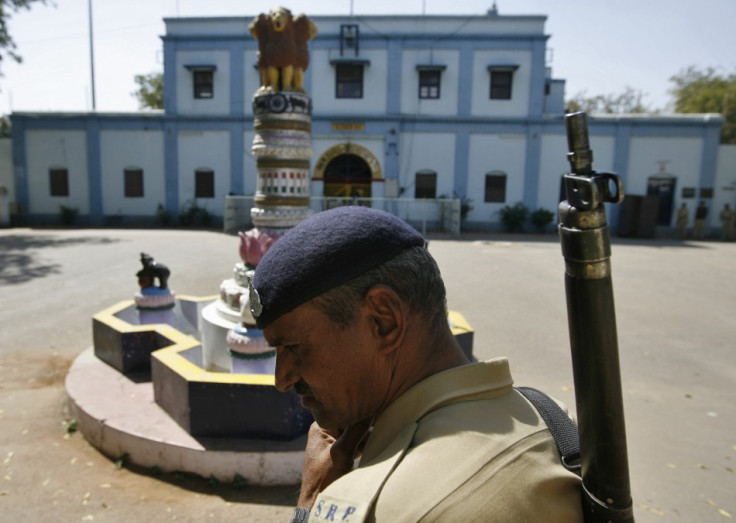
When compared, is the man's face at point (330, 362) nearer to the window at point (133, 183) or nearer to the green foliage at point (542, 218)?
the green foliage at point (542, 218)

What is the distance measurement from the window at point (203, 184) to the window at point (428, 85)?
31.7ft

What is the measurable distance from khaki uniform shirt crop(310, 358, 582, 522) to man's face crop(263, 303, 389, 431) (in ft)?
0.32

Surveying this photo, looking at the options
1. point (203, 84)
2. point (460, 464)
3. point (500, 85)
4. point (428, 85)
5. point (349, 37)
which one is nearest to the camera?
point (460, 464)

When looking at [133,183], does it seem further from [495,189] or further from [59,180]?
[495,189]

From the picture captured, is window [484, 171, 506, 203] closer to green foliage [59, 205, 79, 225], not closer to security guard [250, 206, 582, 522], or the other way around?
green foliage [59, 205, 79, 225]

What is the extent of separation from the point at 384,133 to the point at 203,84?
318 inches

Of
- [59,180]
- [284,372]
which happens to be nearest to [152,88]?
[59,180]

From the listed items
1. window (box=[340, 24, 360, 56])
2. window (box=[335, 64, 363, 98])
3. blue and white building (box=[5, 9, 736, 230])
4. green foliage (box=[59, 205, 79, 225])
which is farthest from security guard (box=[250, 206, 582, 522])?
green foliage (box=[59, 205, 79, 225])

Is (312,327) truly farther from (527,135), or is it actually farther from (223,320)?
(527,135)

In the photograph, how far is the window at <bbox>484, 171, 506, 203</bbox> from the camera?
21906 mm

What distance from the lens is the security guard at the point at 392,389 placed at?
813 millimetres

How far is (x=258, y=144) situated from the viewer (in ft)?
16.2

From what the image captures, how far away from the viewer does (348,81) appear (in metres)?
21.8

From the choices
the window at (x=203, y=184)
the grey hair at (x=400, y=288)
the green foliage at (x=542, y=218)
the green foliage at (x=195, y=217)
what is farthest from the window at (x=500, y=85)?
the grey hair at (x=400, y=288)
